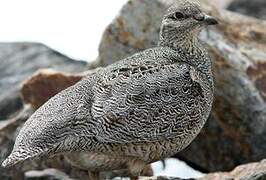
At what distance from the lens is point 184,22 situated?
13414 mm

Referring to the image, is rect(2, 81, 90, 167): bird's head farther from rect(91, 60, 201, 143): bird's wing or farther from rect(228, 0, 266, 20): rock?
rect(228, 0, 266, 20): rock

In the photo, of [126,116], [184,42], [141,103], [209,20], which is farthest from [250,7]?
[126,116]

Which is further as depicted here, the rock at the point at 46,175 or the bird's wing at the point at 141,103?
the rock at the point at 46,175

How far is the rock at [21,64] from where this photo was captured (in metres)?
18.7

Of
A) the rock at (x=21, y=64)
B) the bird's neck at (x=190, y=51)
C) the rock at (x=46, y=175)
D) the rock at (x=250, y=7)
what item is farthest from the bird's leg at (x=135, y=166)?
the rock at (x=250, y=7)

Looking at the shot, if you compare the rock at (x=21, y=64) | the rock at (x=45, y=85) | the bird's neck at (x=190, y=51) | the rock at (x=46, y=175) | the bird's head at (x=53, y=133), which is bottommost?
the rock at (x=21, y=64)

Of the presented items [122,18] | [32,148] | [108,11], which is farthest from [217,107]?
[108,11]

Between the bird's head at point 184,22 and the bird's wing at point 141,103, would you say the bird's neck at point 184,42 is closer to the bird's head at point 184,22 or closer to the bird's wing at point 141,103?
the bird's head at point 184,22

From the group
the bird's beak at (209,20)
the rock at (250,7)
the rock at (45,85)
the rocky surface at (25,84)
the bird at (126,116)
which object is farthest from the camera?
the rock at (250,7)

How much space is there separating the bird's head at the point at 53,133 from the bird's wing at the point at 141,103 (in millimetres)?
172

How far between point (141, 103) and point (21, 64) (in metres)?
7.69

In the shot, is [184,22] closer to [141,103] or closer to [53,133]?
[141,103]

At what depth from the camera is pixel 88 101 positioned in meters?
12.6

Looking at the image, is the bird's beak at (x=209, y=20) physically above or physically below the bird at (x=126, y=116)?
above
